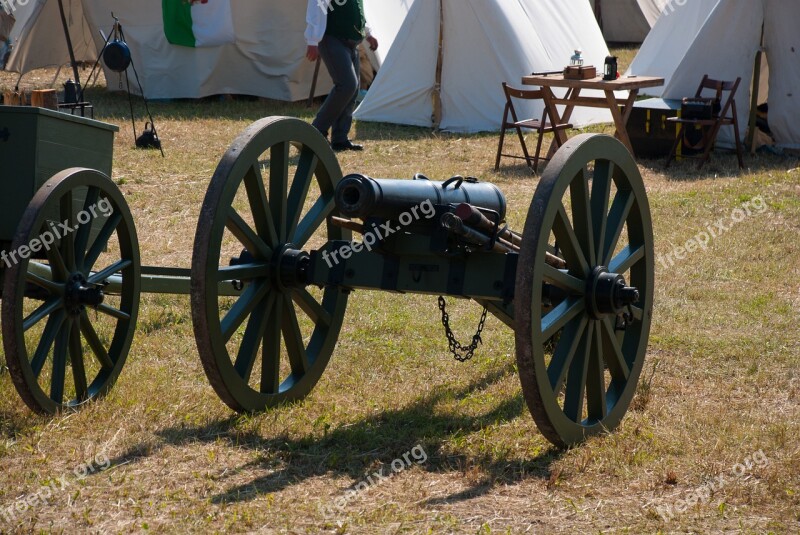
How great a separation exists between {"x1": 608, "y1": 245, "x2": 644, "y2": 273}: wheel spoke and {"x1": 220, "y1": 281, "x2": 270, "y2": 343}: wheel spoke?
1.36m

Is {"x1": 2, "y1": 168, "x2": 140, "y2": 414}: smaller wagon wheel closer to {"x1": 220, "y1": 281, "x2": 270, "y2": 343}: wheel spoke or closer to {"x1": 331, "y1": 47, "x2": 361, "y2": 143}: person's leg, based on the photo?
{"x1": 220, "y1": 281, "x2": 270, "y2": 343}: wheel spoke

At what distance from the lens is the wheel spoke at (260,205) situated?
166 inches

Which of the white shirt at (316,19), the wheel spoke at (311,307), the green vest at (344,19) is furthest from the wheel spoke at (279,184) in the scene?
the green vest at (344,19)

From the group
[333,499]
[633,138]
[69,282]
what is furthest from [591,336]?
[633,138]

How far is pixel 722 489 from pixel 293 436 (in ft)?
5.29

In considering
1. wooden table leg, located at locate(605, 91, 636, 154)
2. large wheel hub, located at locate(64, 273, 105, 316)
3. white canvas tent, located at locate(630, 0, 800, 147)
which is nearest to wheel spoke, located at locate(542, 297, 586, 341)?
large wheel hub, located at locate(64, 273, 105, 316)

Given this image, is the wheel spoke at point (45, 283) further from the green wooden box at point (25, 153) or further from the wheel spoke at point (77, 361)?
the green wooden box at point (25, 153)

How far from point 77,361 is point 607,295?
85.1 inches

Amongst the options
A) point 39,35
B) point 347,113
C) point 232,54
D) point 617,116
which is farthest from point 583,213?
point 39,35

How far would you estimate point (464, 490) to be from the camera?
12.4ft

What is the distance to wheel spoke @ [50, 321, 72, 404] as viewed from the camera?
436 centimetres

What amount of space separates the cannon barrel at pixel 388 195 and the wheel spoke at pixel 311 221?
1.89 ft

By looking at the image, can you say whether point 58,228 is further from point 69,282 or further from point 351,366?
point 351,366

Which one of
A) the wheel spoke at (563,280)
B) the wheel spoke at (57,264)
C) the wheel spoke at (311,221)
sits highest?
the wheel spoke at (311,221)
